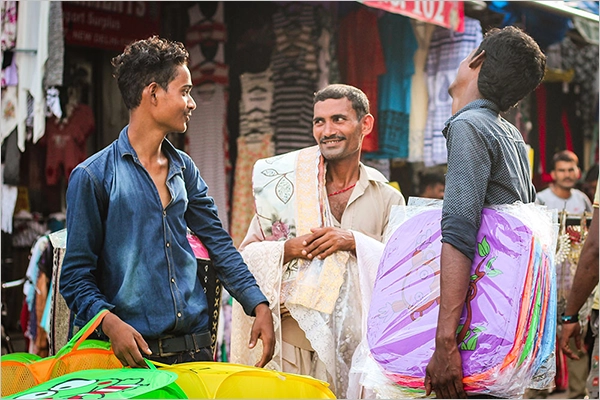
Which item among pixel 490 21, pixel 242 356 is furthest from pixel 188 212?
pixel 490 21

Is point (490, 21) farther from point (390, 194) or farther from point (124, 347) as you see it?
point (124, 347)

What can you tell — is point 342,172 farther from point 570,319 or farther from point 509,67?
point 509,67

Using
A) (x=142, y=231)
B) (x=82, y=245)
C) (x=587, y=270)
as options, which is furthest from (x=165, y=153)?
(x=587, y=270)

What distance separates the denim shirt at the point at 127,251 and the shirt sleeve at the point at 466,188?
107 centimetres

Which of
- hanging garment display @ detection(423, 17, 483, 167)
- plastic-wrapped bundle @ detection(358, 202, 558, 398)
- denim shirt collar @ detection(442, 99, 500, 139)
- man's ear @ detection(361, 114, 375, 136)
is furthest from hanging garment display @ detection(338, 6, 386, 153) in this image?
plastic-wrapped bundle @ detection(358, 202, 558, 398)

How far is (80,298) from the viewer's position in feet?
10.0

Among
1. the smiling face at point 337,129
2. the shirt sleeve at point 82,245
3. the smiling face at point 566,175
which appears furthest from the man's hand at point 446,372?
the smiling face at point 566,175

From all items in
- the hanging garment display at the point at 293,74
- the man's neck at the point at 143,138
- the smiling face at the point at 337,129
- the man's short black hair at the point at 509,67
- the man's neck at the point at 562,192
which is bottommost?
the man's neck at the point at 562,192

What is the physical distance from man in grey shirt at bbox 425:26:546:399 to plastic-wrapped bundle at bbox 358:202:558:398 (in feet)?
0.20

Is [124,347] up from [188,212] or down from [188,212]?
down

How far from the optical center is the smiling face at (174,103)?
337cm

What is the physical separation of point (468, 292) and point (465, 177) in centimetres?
38

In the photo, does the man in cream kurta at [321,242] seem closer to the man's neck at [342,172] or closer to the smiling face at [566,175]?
the man's neck at [342,172]

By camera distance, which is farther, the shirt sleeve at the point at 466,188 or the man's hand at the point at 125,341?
the man's hand at the point at 125,341
